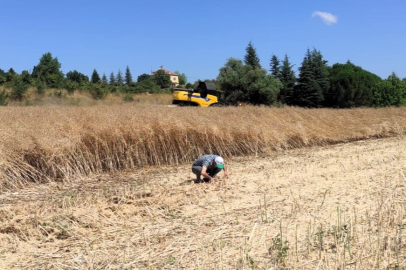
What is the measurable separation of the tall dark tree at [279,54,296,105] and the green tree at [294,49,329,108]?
1.20m

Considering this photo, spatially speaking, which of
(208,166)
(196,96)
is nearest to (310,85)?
(196,96)

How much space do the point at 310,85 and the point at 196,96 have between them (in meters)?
21.2

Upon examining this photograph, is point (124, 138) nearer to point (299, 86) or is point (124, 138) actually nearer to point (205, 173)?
point (205, 173)

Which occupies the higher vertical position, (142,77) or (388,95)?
(142,77)

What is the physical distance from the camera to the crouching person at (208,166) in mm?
7345

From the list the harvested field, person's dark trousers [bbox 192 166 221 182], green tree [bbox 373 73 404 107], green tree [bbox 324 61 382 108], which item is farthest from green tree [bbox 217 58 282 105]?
person's dark trousers [bbox 192 166 221 182]

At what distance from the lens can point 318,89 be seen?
39.0 metres

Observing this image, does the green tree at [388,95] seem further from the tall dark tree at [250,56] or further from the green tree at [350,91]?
the tall dark tree at [250,56]

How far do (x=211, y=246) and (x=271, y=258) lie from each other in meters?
0.72

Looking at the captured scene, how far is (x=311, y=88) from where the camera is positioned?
3825cm

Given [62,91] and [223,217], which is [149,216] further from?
[62,91]

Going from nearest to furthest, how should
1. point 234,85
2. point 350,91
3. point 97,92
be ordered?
1. point 97,92
2. point 350,91
3. point 234,85

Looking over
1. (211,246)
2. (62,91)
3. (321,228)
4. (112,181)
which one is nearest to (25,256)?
(211,246)

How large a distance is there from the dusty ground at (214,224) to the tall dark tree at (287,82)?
114ft
